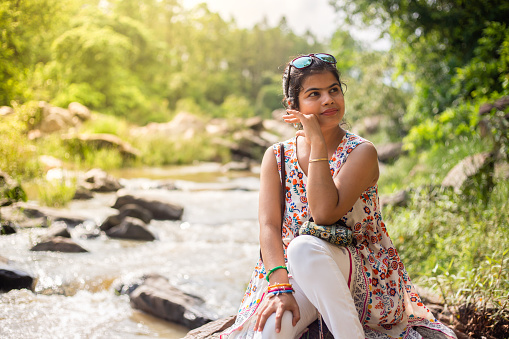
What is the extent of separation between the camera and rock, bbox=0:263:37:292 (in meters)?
3.23

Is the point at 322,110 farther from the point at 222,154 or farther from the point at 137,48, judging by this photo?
the point at 137,48

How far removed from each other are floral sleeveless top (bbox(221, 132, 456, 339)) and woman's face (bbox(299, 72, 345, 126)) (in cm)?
14

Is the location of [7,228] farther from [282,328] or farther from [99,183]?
[282,328]

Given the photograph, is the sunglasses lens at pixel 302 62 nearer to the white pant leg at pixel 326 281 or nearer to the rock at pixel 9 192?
the white pant leg at pixel 326 281

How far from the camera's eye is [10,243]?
4.54 m

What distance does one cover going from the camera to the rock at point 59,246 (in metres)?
4.51

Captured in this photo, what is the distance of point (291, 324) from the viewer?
1606 millimetres

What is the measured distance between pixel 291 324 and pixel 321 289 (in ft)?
0.58

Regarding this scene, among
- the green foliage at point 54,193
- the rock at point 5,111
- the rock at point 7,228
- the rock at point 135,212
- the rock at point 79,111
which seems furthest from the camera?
the rock at point 79,111

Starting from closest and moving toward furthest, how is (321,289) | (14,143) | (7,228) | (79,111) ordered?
(321,289), (7,228), (14,143), (79,111)

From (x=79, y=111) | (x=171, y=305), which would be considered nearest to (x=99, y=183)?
(x=79, y=111)

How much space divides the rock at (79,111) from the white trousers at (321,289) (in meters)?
12.0

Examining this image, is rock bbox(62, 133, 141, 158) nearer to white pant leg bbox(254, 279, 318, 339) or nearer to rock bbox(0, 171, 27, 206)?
rock bbox(0, 171, 27, 206)

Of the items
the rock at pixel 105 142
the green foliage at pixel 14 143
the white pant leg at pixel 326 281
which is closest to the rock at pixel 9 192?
the green foliage at pixel 14 143
